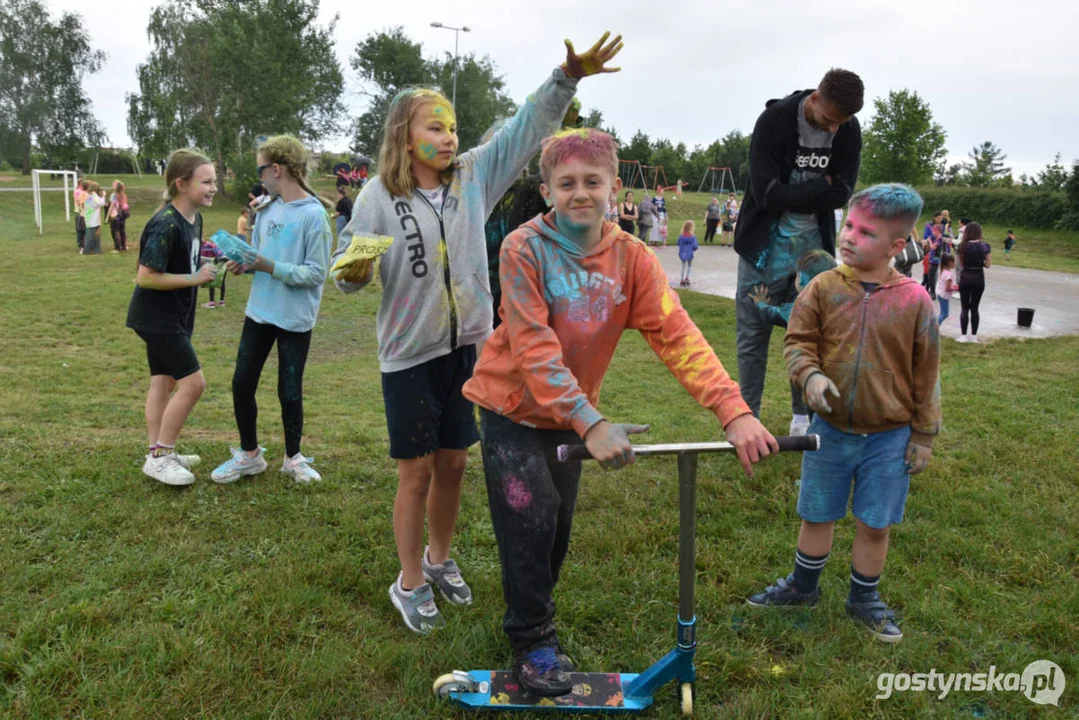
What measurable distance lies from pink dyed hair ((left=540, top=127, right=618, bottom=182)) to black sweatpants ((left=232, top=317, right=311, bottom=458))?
8.41 ft

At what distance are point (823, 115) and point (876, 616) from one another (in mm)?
2704

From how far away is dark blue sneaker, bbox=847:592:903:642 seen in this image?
3043 millimetres

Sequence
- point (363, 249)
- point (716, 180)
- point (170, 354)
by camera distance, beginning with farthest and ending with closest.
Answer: point (716, 180) → point (170, 354) → point (363, 249)

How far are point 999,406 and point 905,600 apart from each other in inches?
164

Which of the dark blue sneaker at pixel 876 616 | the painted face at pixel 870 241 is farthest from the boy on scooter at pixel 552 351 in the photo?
the dark blue sneaker at pixel 876 616

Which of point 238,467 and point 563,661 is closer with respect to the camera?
point 563,661

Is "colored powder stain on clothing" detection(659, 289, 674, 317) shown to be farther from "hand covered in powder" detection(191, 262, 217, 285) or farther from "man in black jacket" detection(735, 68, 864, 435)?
"hand covered in powder" detection(191, 262, 217, 285)

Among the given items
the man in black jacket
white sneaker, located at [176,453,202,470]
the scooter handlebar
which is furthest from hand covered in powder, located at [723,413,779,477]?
white sneaker, located at [176,453,202,470]

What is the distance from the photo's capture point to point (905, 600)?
10.9 feet

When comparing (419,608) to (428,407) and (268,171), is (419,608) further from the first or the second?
(268,171)

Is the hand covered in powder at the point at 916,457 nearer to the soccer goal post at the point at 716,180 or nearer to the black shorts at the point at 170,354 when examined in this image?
the black shorts at the point at 170,354

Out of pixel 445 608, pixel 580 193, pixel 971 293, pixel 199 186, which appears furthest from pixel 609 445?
pixel 971 293

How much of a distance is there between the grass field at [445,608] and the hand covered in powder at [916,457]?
2.32 ft

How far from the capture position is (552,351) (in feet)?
7.79
